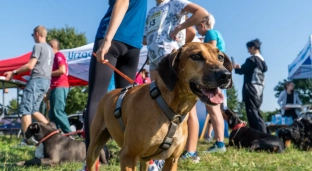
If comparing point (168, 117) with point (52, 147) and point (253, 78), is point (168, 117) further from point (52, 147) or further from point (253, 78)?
point (253, 78)

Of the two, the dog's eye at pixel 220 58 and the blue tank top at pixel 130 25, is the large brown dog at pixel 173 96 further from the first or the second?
the blue tank top at pixel 130 25

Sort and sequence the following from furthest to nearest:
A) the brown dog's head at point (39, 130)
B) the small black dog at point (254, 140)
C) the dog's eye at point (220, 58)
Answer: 1. the small black dog at point (254, 140)
2. the brown dog's head at point (39, 130)
3. the dog's eye at point (220, 58)

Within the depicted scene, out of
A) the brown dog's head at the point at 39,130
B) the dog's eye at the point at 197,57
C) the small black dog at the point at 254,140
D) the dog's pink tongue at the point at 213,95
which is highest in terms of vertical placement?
the dog's eye at the point at 197,57

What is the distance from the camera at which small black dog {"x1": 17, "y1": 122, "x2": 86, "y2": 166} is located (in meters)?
5.35

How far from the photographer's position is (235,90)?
69.8 m

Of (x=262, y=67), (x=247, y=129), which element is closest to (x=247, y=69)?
(x=262, y=67)

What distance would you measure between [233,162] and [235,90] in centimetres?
6624

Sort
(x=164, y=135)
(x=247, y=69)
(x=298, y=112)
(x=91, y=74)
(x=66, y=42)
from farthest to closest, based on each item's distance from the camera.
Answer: (x=66, y=42)
(x=298, y=112)
(x=247, y=69)
(x=91, y=74)
(x=164, y=135)

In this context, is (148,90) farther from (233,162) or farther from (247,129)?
(247,129)

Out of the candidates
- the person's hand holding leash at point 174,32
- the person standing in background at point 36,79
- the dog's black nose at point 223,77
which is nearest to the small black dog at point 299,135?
the person's hand holding leash at point 174,32

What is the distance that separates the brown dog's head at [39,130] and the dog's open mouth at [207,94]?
3.68 metres

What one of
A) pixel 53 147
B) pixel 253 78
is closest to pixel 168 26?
pixel 53 147

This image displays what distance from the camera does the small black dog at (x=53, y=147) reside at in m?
5.35

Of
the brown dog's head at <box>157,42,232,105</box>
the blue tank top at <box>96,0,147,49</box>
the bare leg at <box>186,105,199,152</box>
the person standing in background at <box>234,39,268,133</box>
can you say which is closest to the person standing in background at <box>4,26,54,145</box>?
the bare leg at <box>186,105,199,152</box>
